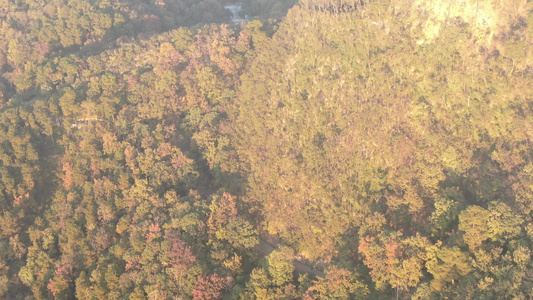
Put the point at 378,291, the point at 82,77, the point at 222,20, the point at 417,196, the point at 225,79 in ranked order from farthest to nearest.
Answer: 1. the point at 222,20
2. the point at 82,77
3. the point at 225,79
4. the point at 417,196
5. the point at 378,291

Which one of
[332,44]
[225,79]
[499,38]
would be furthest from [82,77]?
[499,38]

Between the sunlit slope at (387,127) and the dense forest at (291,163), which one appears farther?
the sunlit slope at (387,127)

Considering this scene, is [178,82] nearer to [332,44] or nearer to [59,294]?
[332,44]

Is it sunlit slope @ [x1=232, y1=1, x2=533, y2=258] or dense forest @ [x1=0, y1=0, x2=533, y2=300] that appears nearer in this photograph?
dense forest @ [x1=0, y1=0, x2=533, y2=300]
